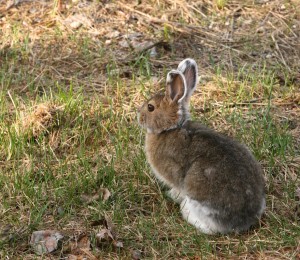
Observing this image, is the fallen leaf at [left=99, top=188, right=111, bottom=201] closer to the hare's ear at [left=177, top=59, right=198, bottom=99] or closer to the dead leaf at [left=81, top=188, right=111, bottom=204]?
the dead leaf at [left=81, top=188, right=111, bottom=204]

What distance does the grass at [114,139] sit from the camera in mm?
5828

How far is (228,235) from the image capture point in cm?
590

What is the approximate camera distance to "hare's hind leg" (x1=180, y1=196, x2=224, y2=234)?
5879 mm

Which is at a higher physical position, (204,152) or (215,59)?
(204,152)

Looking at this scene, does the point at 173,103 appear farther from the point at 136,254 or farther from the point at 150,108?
the point at 136,254

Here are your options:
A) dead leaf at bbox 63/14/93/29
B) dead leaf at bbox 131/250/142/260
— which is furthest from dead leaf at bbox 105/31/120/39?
dead leaf at bbox 131/250/142/260

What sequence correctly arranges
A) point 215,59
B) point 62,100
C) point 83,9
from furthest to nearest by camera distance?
1. point 83,9
2. point 215,59
3. point 62,100

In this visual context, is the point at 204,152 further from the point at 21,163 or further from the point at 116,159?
the point at 21,163

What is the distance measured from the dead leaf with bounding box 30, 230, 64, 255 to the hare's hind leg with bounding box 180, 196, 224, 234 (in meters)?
1.07

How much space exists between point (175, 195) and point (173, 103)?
2.70 ft

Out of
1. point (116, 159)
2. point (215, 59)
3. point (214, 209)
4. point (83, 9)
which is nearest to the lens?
point (214, 209)

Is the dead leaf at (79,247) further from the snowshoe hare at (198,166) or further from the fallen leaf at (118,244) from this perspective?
the snowshoe hare at (198,166)

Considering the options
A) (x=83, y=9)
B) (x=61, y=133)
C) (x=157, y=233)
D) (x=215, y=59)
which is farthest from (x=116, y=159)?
(x=83, y=9)

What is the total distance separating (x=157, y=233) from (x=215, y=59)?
353 centimetres
